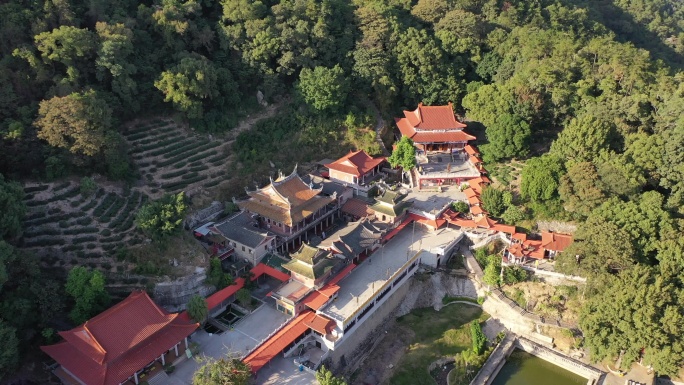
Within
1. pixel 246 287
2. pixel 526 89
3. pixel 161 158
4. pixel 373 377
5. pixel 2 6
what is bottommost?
pixel 373 377

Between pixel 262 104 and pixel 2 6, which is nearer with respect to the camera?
pixel 2 6

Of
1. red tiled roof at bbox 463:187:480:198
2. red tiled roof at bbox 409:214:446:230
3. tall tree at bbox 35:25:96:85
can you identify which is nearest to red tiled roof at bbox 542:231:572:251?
red tiled roof at bbox 463:187:480:198

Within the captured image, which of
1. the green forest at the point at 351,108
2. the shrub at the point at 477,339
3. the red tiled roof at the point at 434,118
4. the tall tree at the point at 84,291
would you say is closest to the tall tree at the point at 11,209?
the green forest at the point at 351,108

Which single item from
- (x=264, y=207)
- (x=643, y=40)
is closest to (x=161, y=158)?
(x=264, y=207)

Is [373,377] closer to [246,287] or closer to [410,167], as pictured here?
[246,287]

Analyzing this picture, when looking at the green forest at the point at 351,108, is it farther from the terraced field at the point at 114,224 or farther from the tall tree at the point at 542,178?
Result: the terraced field at the point at 114,224

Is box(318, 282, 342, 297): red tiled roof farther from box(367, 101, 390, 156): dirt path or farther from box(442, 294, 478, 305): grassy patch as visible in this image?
box(367, 101, 390, 156): dirt path
